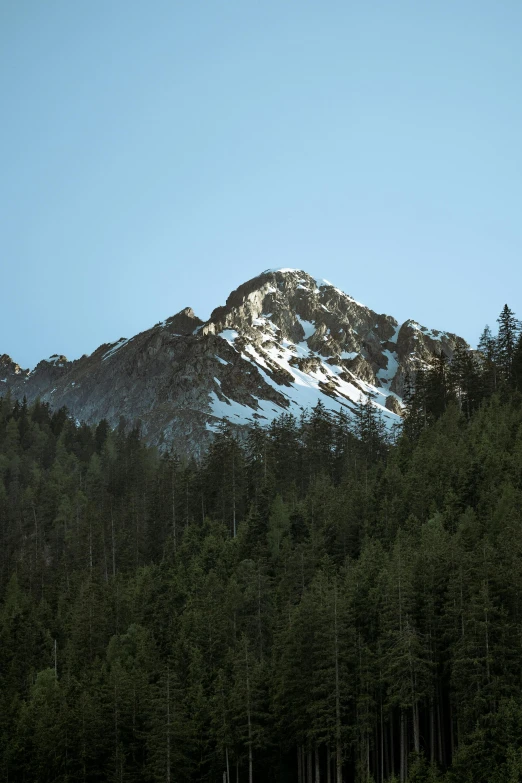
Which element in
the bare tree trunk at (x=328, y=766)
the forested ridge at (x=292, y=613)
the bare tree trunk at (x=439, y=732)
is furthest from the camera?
the bare tree trunk at (x=328, y=766)

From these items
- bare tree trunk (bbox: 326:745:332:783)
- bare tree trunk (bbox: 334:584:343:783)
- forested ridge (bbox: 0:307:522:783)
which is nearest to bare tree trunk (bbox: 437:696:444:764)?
forested ridge (bbox: 0:307:522:783)

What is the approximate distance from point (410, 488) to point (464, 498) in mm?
5381

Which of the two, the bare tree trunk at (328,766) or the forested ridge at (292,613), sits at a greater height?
the forested ridge at (292,613)

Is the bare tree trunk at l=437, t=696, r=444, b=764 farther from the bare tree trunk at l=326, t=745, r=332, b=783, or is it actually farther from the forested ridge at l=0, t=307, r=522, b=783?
the bare tree trunk at l=326, t=745, r=332, b=783

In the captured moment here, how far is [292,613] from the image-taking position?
5278cm

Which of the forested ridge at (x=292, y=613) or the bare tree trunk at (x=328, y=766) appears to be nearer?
the forested ridge at (x=292, y=613)

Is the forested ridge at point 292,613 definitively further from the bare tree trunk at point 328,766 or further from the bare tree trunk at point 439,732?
the bare tree trunk at point 328,766

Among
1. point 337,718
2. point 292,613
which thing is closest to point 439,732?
point 337,718

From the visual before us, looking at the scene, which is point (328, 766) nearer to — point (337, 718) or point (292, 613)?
point (337, 718)

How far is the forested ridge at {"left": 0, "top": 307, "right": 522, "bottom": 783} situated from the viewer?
44312 millimetres

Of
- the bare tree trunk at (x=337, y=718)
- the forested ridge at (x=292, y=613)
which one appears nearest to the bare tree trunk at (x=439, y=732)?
the forested ridge at (x=292, y=613)

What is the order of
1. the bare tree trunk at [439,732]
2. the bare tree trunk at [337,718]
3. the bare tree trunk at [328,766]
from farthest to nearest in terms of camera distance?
the bare tree trunk at [328,766] → the bare tree trunk at [439,732] → the bare tree trunk at [337,718]

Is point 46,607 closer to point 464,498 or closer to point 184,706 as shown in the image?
point 184,706

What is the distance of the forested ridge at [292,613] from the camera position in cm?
4431
